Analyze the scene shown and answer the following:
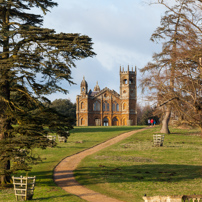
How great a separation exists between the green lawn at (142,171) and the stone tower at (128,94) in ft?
201

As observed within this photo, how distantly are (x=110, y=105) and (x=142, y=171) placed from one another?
7706 centimetres

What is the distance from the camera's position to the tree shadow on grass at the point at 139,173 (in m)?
20.1

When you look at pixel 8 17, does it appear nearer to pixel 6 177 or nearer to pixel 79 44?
pixel 79 44

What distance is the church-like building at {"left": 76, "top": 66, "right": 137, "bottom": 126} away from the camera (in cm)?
9750

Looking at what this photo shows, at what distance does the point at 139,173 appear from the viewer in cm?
2181

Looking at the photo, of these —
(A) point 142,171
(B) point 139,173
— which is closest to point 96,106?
(A) point 142,171

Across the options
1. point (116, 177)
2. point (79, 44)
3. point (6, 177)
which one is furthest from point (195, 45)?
point (6, 177)

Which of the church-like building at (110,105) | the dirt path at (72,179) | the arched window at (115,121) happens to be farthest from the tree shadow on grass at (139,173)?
the arched window at (115,121)

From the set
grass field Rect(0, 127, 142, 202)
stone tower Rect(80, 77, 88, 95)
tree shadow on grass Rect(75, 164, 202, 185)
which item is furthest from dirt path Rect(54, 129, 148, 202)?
stone tower Rect(80, 77, 88, 95)

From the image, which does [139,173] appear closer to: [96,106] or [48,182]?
[48,182]

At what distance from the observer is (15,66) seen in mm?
17312

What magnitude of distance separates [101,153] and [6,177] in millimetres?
12035

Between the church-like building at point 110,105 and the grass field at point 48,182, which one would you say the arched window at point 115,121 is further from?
the grass field at point 48,182

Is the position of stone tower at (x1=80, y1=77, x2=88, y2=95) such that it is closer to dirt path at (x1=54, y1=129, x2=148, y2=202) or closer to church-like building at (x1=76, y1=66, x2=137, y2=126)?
church-like building at (x1=76, y1=66, x2=137, y2=126)
